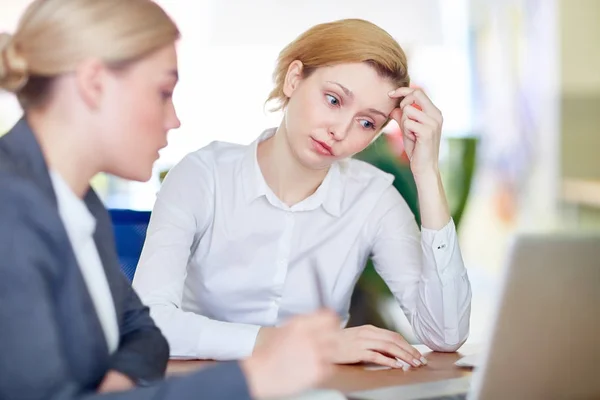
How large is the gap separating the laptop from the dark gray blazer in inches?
11.0

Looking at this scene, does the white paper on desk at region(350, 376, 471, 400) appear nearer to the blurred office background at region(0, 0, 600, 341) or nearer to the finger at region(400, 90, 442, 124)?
the finger at region(400, 90, 442, 124)

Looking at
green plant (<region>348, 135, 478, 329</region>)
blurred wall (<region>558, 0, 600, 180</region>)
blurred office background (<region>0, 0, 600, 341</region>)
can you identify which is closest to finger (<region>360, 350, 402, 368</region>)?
green plant (<region>348, 135, 478, 329</region>)

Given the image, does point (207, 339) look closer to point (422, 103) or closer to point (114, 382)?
point (114, 382)

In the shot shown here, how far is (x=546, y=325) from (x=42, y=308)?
0.46m

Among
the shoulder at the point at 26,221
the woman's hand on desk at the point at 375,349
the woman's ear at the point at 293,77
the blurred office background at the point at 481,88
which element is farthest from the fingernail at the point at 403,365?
the blurred office background at the point at 481,88

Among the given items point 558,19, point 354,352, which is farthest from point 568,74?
point 354,352

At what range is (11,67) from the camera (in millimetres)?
710

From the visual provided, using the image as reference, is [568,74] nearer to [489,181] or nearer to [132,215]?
[489,181]

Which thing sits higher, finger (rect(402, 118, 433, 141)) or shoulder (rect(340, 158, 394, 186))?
finger (rect(402, 118, 433, 141))

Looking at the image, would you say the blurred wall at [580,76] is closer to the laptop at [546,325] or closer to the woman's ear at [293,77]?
the woman's ear at [293,77]

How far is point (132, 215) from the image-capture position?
4.85 feet

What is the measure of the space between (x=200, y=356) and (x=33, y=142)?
1.75 feet

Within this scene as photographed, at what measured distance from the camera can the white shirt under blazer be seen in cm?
130

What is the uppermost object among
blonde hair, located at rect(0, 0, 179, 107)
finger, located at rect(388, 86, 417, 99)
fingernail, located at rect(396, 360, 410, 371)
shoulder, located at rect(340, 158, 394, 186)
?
blonde hair, located at rect(0, 0, 179, 107)
